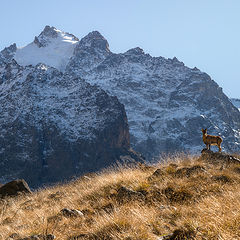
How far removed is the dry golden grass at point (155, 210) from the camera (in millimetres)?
5781

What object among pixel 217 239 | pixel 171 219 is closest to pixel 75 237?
A: pixel 171 219

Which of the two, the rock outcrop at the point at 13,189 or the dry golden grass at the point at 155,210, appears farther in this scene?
the rock outcrop at the point at 13,189

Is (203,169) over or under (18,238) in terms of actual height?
under

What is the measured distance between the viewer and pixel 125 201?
8.55m

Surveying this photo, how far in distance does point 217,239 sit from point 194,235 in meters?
0.46

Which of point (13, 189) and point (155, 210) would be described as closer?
point (155, 210)

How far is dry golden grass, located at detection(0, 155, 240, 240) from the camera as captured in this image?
5.78 m

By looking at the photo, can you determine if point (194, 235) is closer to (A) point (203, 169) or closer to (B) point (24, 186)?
(A) point (203, 169)

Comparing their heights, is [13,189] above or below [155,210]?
below

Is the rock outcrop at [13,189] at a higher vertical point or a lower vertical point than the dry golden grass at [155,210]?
lower

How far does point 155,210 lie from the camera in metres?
7.35

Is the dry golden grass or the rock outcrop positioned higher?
the dry golden grass

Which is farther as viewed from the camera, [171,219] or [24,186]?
[24,186]

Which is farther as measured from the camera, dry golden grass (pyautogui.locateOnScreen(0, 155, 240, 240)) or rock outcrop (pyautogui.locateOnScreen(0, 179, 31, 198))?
rock outcrop (pyautogui.locateOnScreen(0, 179, 31, 198))
